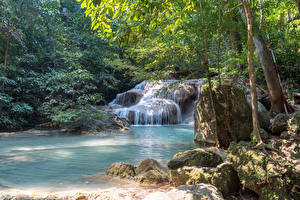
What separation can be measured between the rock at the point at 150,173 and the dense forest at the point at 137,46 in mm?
1978

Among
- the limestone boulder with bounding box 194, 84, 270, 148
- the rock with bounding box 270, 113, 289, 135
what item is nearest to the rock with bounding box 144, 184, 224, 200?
the limestone boulder with bounding box 194, 84, 270, 148

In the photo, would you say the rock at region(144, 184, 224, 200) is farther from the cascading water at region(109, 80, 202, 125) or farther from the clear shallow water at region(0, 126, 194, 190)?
the cascading water at region(109, 80, 202, 125)

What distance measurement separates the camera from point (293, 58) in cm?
817

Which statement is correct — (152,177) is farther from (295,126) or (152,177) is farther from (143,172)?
(295,126)

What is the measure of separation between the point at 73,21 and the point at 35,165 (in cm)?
1512

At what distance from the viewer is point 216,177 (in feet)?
8.63

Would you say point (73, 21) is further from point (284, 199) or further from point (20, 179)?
point (284, 199)

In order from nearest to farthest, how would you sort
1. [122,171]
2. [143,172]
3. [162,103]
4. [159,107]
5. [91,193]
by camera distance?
[91,193]
[143,172]
[122,171]
[162,103]
[159,107]

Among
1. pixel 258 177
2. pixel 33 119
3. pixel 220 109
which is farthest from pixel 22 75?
pixel 258 177

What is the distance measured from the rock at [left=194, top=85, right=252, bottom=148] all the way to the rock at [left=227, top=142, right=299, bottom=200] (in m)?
2.62

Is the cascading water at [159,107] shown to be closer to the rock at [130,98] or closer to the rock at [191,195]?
the rock at [130,98]

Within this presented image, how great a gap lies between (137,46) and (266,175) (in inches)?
122

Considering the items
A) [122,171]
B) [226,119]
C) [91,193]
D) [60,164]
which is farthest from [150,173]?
[226,119]

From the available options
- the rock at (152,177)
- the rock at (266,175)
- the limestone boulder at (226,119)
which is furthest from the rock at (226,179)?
the limestone boulder at (226,119)
